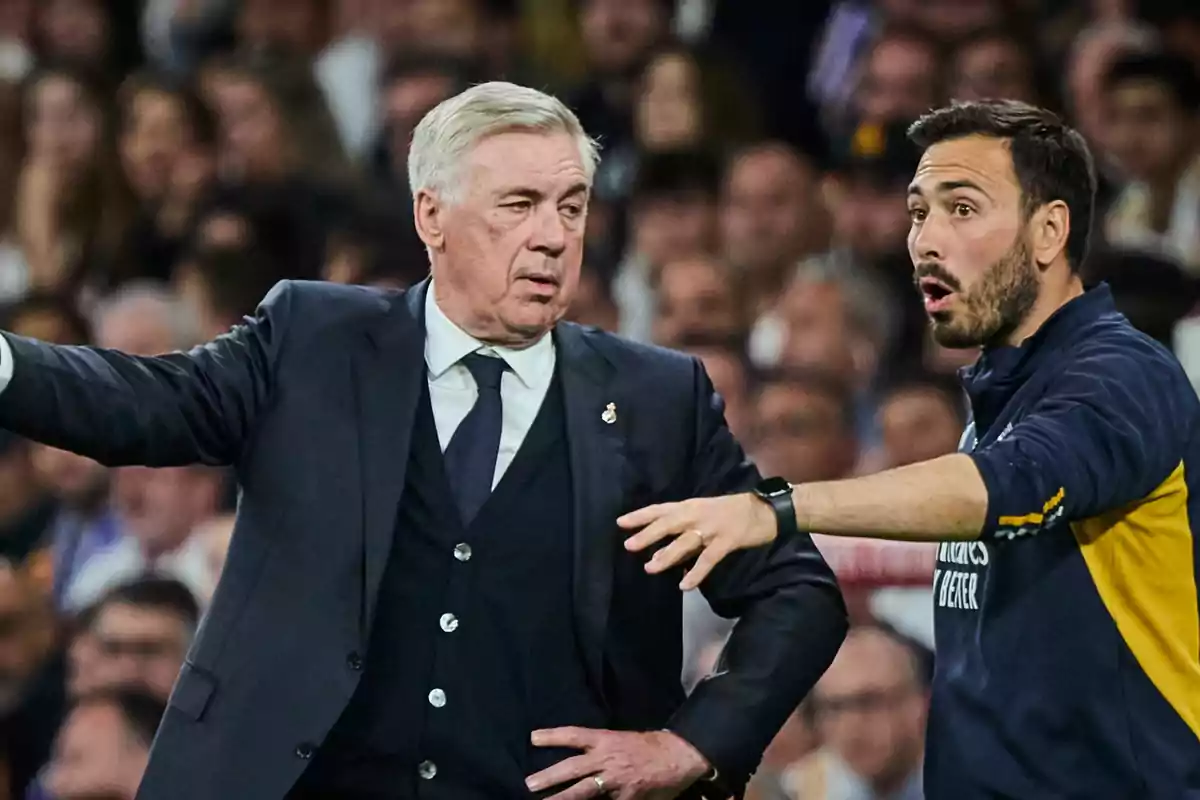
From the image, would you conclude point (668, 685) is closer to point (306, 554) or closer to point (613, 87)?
point (306, 554)

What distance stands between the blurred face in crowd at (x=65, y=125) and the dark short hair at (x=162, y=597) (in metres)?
2.64

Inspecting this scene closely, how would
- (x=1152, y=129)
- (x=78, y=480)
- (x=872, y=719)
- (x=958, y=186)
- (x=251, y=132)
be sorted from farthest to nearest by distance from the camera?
(x=251, y=132)
(x=78, y=480)
(x=1152, y=129)
(x=872, y=719)
(x=958, y=186)

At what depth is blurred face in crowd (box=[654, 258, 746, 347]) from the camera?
5.91 meters

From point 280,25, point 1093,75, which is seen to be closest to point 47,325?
point 280,25

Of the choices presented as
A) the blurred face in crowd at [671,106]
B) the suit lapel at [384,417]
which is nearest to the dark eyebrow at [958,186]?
the suit lapel at [384,417]

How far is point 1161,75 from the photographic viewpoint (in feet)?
19.1

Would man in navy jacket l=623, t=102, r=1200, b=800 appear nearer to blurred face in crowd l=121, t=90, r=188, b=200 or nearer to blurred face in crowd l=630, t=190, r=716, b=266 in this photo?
blurred face in crowd l=630, t=190, r=716, b=266

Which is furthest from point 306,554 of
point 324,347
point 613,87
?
point 613,87

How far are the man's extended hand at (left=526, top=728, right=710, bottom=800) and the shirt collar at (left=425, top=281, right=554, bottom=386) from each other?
1.75 feet

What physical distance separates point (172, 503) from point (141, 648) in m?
0.77

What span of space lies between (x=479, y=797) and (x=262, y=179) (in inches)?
163

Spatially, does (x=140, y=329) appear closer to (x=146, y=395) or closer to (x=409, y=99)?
(x=409, y=99)

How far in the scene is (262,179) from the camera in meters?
7.07

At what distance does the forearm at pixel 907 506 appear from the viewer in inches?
113
